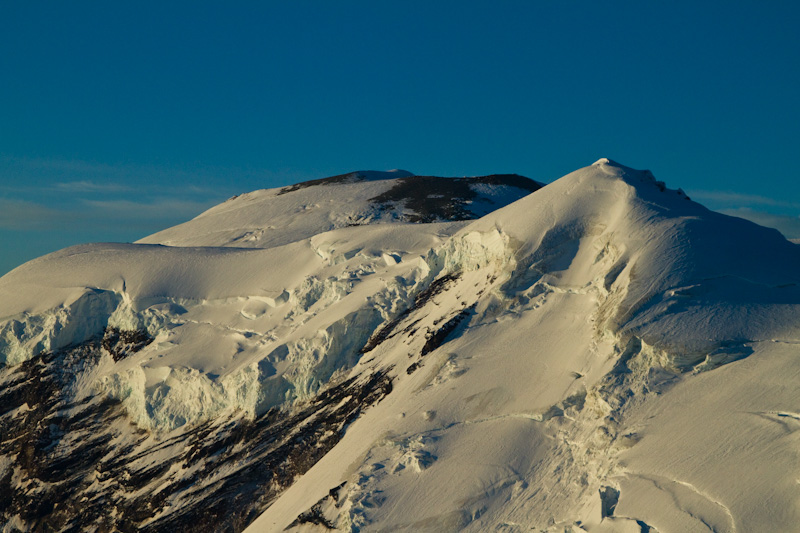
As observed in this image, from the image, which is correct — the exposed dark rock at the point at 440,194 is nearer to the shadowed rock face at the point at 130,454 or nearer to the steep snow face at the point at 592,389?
the steep snow face at the point at 592,389

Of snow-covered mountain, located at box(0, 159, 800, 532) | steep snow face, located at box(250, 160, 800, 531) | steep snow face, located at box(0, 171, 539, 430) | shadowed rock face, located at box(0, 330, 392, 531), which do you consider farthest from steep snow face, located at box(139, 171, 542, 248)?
steep snow face, located at box(250, 160, 800, 531)

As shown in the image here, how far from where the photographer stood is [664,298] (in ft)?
89.0

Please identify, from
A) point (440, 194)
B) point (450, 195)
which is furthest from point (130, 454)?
point (440, 194)

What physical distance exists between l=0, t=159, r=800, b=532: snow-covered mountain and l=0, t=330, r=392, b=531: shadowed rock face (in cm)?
15

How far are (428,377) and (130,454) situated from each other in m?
18.7

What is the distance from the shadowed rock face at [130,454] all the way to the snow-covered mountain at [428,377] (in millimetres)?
148

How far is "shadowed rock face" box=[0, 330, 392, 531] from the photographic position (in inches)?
1250

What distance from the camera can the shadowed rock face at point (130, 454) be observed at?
31.8m

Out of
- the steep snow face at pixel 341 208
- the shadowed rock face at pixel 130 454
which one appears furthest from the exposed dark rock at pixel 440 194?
the shadowed rock face at pixel 130 454

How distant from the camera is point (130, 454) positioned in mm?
38000

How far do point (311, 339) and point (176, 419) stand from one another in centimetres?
900

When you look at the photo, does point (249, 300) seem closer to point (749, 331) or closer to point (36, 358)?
point (36, 358)

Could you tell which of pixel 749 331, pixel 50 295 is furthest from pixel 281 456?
pixel 50 295

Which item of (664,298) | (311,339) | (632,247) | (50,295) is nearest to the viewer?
(664,298)
